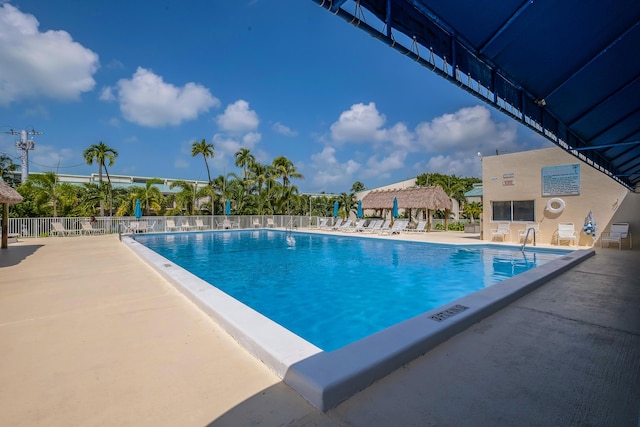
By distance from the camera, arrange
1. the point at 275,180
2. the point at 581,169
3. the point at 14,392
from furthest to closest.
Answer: the point at 275,180, the point at 581,169, the point at 14,392

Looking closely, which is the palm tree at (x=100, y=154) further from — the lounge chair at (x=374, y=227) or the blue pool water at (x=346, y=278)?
the lounge chair at (x=374, y=227)

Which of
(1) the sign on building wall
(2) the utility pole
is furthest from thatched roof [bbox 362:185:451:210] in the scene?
(2) the utility pole

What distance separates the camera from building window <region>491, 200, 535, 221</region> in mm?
12914

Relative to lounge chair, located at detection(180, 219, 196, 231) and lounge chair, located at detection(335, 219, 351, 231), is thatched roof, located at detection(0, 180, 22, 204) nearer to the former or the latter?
lounge chair, located at detection(180, 219, 196, 231)

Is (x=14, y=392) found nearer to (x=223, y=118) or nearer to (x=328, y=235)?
(x=328, y=235)

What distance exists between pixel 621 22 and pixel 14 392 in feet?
17.6

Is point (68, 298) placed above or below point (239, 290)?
above

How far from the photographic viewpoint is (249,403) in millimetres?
1933

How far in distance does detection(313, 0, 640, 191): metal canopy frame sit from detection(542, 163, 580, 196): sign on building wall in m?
8.76

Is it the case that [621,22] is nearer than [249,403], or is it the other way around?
[249,403]

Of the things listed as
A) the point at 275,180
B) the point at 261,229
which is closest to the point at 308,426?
the point at 261,229

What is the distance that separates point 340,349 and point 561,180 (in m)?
13.3

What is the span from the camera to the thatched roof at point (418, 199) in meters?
21.4

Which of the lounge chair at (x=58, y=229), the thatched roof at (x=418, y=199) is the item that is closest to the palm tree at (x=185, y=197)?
the lounge chair at (x=58, y=229)
